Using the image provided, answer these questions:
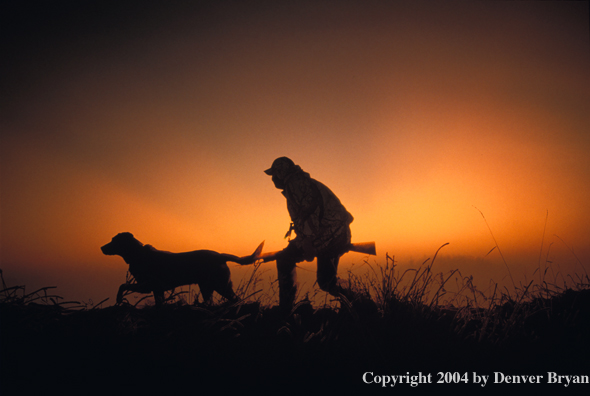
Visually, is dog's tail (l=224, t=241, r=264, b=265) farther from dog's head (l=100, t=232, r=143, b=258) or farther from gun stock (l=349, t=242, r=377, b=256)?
dog's head (l=100, t=232, r=143, b=258)

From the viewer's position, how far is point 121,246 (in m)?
3.89

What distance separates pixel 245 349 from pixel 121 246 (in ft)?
10.1

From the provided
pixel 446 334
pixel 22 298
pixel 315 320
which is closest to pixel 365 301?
pixel 315 320

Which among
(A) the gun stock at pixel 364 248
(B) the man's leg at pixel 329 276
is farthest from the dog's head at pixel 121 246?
(A) the gun stock at pixel 364 248

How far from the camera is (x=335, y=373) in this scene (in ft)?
4.99

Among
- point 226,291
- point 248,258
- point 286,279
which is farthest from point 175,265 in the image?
point 286,279

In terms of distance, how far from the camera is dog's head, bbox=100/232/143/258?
12.7ft

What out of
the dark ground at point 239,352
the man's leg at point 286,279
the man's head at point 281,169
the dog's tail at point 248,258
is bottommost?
the dark ground at point 239,352

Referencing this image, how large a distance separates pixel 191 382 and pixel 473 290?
7.86 ft

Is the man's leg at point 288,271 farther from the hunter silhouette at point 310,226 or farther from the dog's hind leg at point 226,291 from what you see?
the dog's hind leg at point 226,291

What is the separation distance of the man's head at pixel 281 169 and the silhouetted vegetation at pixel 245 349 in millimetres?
1846

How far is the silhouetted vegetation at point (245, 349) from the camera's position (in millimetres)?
1347

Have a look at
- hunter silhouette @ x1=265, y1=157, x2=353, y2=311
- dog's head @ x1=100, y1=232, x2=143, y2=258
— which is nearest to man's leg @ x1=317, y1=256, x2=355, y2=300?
hunter silhouette @ x1=265, y1=157, x2=353, y2=311

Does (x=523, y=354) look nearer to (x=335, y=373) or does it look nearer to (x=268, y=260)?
(x=335, y=373)
